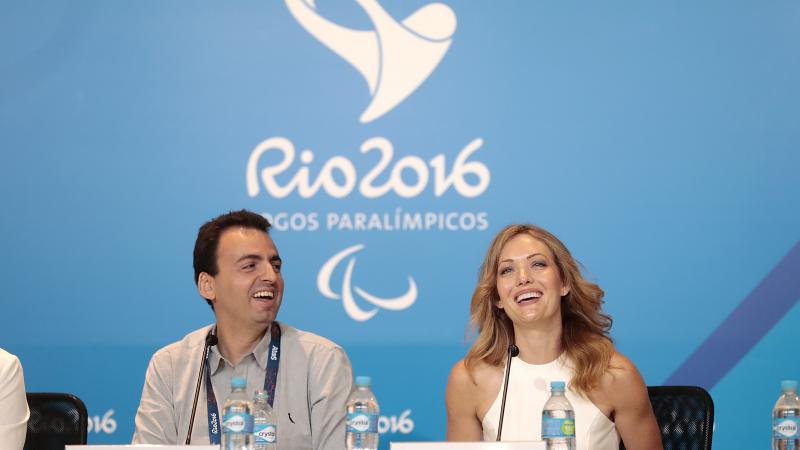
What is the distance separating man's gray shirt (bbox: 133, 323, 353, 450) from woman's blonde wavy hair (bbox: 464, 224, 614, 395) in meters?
0.45

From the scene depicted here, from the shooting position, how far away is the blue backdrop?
15.5 feet

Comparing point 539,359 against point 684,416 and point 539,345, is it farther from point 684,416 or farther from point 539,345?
point 684,416

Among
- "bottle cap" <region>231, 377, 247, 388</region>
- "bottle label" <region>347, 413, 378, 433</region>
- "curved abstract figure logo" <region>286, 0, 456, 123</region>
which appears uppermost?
"curved abstract figure logo" <region>286, 0, 456, 123</region>

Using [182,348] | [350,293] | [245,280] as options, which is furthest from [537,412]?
[350,293]

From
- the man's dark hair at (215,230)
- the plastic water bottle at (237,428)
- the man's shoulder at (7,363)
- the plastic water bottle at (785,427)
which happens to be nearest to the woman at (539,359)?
the plastic water bottle at (785,427)

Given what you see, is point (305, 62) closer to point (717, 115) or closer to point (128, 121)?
point (128, 121)

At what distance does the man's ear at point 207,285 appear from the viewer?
380cm

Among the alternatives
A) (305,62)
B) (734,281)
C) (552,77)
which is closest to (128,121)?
(305,62)

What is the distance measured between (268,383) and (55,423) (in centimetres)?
65

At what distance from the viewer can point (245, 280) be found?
12.1 ft

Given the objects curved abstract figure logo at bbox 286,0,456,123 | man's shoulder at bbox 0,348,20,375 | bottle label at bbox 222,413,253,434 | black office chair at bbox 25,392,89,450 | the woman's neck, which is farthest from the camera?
curved abstract figure logo at bbox 286,0,456,123

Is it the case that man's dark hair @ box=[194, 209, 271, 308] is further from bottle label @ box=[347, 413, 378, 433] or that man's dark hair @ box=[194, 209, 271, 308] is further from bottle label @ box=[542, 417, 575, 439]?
bottle label @ box=[542, 417, 575, 439]

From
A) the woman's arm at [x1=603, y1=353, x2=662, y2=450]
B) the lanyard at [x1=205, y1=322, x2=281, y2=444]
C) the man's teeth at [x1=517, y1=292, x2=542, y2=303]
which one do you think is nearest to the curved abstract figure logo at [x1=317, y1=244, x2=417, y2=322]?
the lanyard at [x1=205, y1=322, x2=281, y2=444]

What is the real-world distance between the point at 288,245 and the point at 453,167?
0.78 meters
